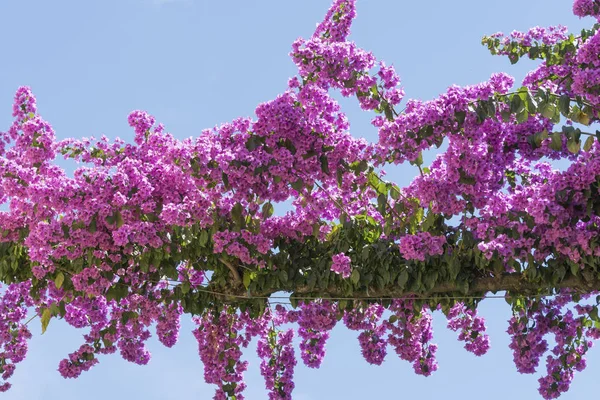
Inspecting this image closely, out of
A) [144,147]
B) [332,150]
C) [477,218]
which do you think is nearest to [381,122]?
[332,150]

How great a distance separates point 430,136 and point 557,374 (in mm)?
3331

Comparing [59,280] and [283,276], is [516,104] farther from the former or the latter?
[59,280]

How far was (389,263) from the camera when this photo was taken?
26.8ft

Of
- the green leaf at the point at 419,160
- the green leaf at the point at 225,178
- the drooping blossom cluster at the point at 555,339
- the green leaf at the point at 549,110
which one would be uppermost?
the green leaf at the point at 419,160

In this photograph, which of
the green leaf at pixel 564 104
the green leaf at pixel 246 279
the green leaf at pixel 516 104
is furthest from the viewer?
the green leaf at pixel 246 279

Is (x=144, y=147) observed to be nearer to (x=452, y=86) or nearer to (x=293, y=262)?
(x=293, y=262)

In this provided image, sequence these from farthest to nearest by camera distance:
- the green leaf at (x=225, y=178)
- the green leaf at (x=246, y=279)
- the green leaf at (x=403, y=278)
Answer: the green leaf at (x=246, y=279) < the green leaf at (x=403, y=278) < the green leaf at (x=225, y=178)

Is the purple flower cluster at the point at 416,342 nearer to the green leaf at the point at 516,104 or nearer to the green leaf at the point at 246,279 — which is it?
the green leaf at the point at 246,279

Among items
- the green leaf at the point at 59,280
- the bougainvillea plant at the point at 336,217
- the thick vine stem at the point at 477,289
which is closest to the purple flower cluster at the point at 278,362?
the bougainvillea plant at the point at 336,217

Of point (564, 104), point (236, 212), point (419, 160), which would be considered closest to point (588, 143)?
point (564, 104)

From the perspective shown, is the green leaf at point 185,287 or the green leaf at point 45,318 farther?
the green leaf at point 45,318

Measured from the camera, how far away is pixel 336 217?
8.77 metres

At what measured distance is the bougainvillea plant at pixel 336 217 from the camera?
7.24 m

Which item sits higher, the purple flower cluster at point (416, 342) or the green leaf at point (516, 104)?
the green leaf at point (516, 104)
